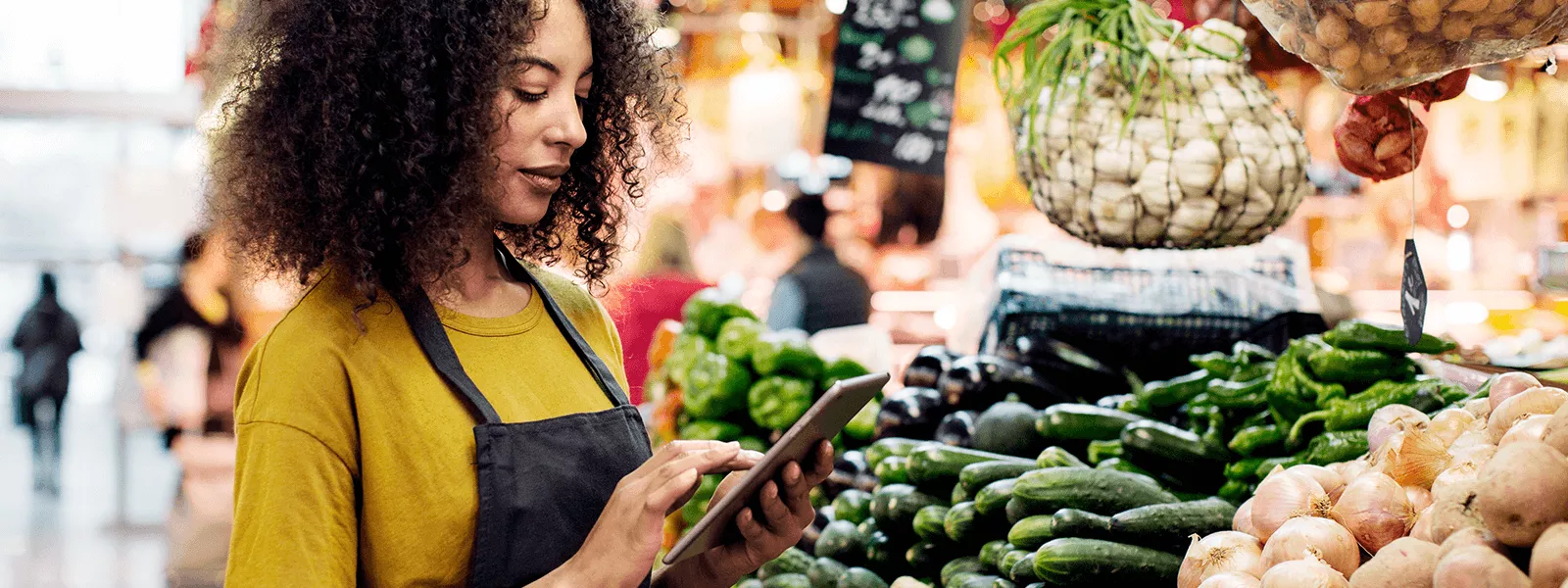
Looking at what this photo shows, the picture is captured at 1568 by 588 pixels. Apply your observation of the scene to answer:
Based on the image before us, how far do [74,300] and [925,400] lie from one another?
928 cm

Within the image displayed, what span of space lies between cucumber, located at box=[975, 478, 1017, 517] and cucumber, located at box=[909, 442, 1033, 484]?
0.18 m

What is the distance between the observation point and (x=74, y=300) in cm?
1024

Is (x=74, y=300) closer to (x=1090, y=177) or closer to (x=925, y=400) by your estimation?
(x=925, y=400)

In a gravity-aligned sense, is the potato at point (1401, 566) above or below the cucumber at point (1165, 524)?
above

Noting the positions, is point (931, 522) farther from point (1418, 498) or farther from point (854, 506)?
point (1418, 498)

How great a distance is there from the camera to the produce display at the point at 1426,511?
112cm

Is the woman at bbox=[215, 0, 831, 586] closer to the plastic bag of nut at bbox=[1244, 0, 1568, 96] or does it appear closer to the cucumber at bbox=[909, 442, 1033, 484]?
the plastic bag of nut at bbox=[1244, 0, 1568, 96]

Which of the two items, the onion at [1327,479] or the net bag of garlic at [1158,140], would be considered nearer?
the onion at [1327,479]

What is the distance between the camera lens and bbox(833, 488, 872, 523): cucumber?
2971 millimetres

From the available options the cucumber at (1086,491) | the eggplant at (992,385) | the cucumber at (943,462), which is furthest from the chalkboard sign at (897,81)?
the cucumber at (1086,491)

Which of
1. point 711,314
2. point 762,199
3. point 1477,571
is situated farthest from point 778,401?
point 762,199

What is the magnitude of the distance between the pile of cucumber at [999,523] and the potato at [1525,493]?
0.98 meters

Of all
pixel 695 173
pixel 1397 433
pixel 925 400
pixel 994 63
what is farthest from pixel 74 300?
pixel 1397 433

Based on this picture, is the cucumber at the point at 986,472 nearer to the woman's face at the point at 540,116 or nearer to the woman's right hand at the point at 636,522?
the woman's right hand at the point at 636,522
